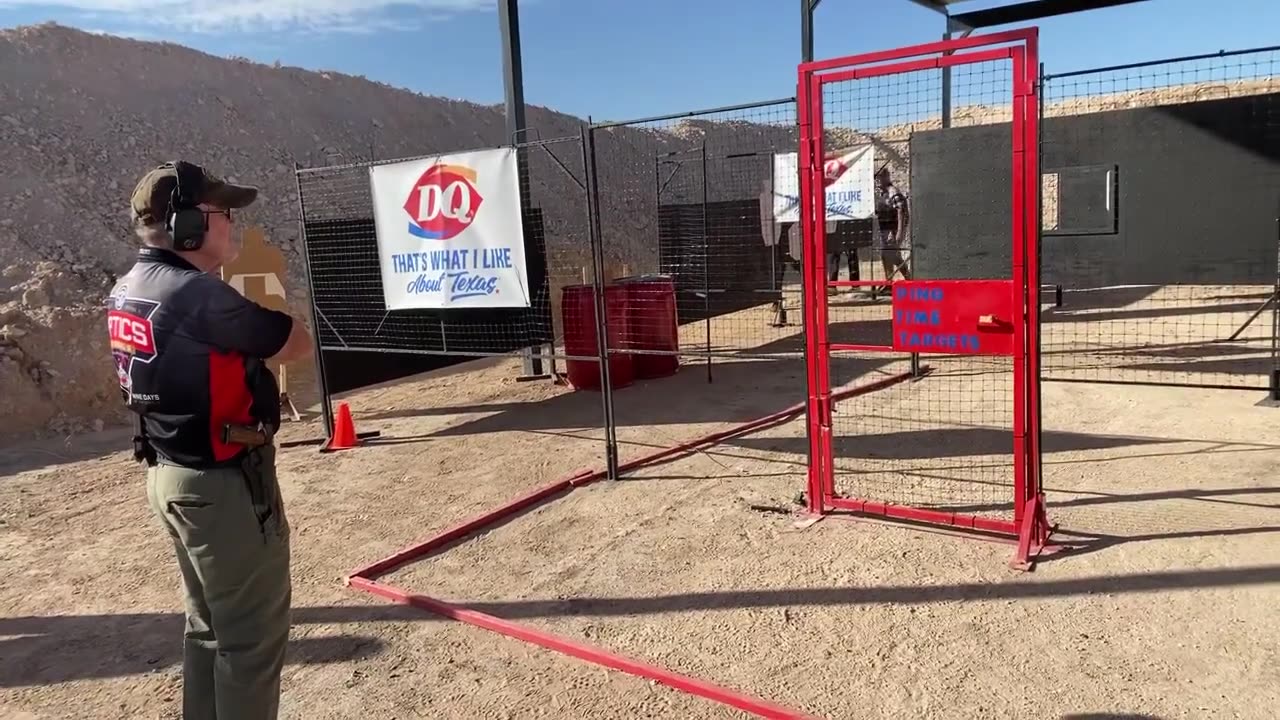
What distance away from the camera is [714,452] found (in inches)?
269

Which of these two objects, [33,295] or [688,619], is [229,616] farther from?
[33,295]

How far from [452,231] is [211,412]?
445cm

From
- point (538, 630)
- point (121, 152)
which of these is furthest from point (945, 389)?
point (121, 152)

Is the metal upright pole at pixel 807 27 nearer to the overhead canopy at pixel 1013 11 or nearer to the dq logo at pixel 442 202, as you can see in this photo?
the overhead canopy at pixel 1013 11

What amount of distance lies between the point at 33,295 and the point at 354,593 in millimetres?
8372

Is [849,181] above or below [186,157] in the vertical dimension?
below

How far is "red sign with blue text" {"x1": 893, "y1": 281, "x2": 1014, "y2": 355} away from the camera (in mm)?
4359

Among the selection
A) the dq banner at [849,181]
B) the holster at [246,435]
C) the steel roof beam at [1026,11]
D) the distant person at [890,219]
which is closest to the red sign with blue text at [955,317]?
the holster at [246,435]

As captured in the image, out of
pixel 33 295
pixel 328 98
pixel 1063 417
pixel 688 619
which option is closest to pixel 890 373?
pixel 1063 417

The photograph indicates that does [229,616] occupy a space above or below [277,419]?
below

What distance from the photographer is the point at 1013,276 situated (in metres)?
4.23

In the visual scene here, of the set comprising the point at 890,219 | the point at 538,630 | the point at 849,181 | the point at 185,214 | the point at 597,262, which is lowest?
the point at 538,630

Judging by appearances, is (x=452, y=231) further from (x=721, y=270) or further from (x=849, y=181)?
(x=721, y=270)

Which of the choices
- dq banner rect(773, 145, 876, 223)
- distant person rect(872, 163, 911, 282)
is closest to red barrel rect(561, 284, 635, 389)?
dq banner rect(773, 145, 876, 223)
